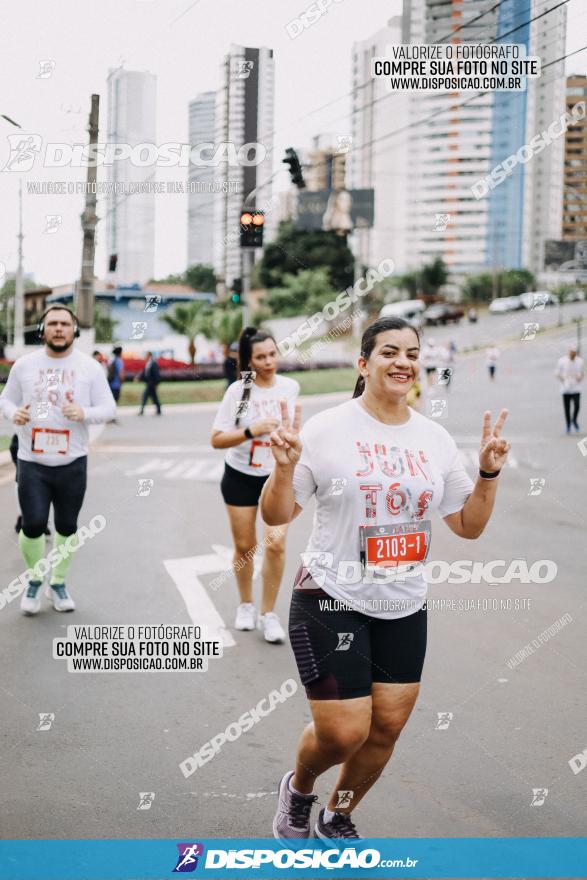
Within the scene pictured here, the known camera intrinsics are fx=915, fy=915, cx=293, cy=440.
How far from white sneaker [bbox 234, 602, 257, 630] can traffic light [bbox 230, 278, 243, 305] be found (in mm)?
5939

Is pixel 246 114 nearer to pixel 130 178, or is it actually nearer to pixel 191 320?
pixel 130 178

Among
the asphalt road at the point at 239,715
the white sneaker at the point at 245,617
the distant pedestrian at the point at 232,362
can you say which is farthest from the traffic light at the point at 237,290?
the white sneaker at the point at 245,617

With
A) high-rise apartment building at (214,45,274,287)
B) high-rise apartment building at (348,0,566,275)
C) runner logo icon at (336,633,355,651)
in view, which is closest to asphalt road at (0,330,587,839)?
runner logo icon at (336,633,355,651)

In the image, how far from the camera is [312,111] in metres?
4.73

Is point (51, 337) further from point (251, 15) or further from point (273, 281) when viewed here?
point (273, 281)

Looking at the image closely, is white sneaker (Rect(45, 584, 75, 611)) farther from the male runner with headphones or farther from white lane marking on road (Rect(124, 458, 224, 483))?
white lane marking on road (Rect(124, 458, 224, 483))

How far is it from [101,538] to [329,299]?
103ft

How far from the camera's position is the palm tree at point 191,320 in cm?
2731

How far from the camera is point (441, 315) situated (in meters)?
36.1

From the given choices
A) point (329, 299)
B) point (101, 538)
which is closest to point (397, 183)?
point (101, 538)

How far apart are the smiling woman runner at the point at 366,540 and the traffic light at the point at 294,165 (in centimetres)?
233

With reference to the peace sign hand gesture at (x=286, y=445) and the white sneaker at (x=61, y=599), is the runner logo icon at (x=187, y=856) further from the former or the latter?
the white sneaker at (x=61, y=599)

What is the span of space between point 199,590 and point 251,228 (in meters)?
2.53

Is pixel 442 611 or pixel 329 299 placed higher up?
pixel 329 299
